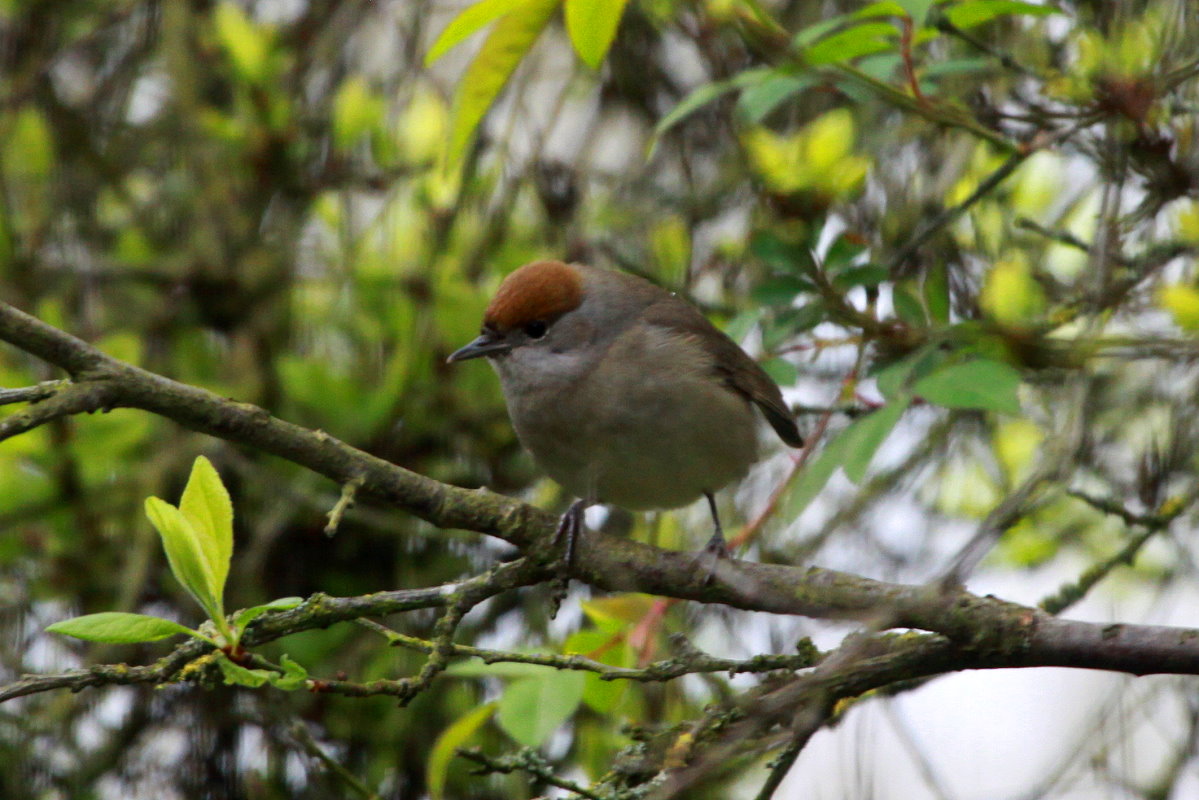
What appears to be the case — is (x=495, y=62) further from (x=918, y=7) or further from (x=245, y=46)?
(x=245, y=46)

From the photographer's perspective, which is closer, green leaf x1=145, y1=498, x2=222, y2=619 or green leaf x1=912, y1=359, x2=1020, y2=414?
green leaf x1=145, y1=498, x2=222, y2=619

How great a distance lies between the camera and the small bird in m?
3.68

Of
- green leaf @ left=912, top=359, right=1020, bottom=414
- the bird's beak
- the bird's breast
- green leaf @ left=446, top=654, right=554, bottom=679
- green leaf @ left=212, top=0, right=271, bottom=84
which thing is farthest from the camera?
green leaf @ left=212, top=0, right=271, bottom=84

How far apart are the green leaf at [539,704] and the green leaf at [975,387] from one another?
3.10ft

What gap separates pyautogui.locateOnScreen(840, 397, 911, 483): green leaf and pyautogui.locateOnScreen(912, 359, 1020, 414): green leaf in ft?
0.19

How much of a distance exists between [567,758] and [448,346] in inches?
54.2

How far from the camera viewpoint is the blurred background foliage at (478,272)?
303 cm

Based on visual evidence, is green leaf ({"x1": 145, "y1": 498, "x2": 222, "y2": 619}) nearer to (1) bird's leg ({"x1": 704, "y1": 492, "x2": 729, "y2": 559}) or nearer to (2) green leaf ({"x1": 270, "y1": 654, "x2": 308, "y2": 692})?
(2) green leaf ({"x1": 270, "y1": 654, "x2": 308, "y2": 692})

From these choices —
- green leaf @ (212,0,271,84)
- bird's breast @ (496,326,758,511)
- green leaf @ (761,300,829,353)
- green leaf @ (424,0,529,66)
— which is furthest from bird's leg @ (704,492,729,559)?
green leaf @ (212,0,271,84)

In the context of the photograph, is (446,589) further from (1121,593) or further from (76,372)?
(1121,593)

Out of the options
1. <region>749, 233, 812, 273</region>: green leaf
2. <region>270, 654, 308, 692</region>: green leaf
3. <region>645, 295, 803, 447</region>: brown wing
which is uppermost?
<region>645, 295, 803, 447</region>: brown wing

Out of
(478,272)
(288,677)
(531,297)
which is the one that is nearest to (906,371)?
(288,677)

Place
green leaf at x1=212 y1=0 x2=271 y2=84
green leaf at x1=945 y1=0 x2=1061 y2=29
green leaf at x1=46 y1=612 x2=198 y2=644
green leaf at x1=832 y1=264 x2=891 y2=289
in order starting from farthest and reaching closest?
green leaf at x1=212 y1=0 x2=271 y2=84 < green leaf at x1=832 y1=264 x2=891 y2=289 < green leaf at x1=945 y1=0 x2=1061 y2=29 < green leaf at x1=46 y1=612 x2=198 y2=644

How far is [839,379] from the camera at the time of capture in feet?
13.8
